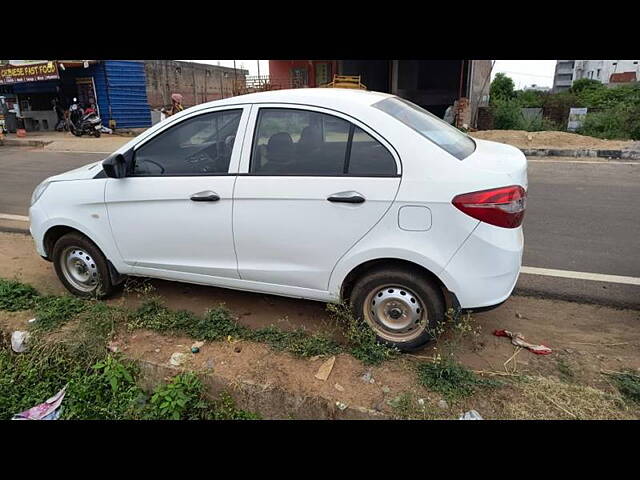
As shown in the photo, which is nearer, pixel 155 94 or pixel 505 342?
pixel 505 342

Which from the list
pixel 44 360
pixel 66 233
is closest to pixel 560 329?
pixel 44 360

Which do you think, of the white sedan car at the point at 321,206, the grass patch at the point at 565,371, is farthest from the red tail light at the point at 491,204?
the grass patch at the point at 565,371

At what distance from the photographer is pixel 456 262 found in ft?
9.30

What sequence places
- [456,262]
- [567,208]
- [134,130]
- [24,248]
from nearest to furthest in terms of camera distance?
[456,262], [24,248], [567,208], [134,130]

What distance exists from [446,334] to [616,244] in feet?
10.0

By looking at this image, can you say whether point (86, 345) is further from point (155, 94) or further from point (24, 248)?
point (155, 94)

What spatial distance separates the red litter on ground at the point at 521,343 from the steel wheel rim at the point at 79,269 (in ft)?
11.1

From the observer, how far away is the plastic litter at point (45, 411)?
293 cm

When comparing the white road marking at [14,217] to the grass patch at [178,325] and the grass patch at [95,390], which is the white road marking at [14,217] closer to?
the grass patch at [178,325]

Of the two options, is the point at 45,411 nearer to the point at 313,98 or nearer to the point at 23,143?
the point at 313,98

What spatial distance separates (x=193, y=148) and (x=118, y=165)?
605 mm

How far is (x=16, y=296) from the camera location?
13.4ft

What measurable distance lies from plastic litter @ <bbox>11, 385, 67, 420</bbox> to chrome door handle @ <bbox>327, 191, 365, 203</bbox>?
89.2 inches

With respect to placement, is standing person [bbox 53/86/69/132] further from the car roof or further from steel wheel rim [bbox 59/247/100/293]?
the car roof
